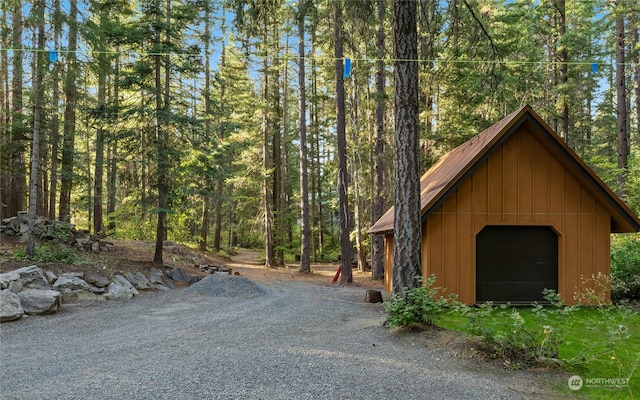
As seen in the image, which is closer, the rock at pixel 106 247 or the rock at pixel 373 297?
the rock at pixel 373 297

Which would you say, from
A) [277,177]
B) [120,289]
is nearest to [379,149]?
[277,177]

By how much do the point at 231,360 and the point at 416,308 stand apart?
3.15 m

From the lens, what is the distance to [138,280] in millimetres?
11320

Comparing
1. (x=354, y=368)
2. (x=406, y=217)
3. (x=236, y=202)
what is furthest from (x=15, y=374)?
(x=236, y=202)

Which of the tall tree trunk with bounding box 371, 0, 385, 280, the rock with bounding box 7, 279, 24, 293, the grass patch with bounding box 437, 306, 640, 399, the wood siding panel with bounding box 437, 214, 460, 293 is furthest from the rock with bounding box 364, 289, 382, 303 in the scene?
the rock with bounding box 7, 279, 24, 293

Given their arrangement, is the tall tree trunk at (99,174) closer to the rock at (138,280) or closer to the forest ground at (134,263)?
the forest ground at (134,263)

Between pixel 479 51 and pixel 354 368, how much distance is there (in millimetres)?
6243

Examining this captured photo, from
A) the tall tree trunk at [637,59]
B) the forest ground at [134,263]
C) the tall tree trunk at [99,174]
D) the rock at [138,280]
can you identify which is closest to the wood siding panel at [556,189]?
the forest ground at [134,263]

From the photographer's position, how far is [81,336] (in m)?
6.39

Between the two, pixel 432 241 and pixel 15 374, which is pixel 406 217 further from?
pixel 15 374

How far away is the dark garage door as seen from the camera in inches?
385

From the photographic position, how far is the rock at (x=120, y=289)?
9.93m
